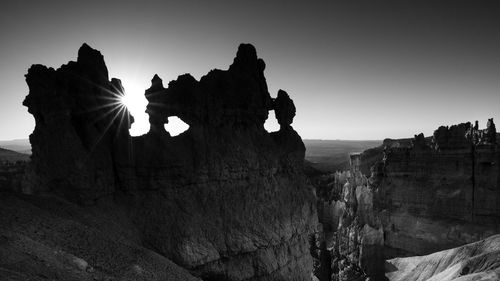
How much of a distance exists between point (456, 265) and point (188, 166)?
27454 millimetres

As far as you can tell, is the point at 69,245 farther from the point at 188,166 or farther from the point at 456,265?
the point at 456,265

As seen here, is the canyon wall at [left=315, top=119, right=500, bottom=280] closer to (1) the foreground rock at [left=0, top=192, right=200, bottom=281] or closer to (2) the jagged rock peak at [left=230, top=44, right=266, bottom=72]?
(2) the jagged rock peak at [left=230, top=44, right=266, bottom=72]

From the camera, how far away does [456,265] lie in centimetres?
Answer: 3219

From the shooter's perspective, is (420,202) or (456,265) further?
(420,202)

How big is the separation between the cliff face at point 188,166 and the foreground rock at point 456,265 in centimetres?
1408

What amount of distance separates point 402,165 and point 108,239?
40.4m

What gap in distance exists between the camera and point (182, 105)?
21.8 m

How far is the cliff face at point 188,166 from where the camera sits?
723 inches

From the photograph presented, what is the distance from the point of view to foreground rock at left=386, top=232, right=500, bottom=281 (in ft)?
90.2

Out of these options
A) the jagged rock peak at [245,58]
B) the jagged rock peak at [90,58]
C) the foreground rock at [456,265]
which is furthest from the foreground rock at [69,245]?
the foreground rock at [456,265]

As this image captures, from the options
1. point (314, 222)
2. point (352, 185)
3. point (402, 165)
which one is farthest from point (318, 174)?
point (314, 222)

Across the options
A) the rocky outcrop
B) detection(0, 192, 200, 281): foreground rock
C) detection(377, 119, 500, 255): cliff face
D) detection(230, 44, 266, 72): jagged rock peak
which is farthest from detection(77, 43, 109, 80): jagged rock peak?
detection(377, 119, 500, 255): cliff face

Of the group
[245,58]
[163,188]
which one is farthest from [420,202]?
[163,188]

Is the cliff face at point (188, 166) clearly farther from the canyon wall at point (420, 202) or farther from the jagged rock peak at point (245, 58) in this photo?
the canyon wall at point (420, 202)
